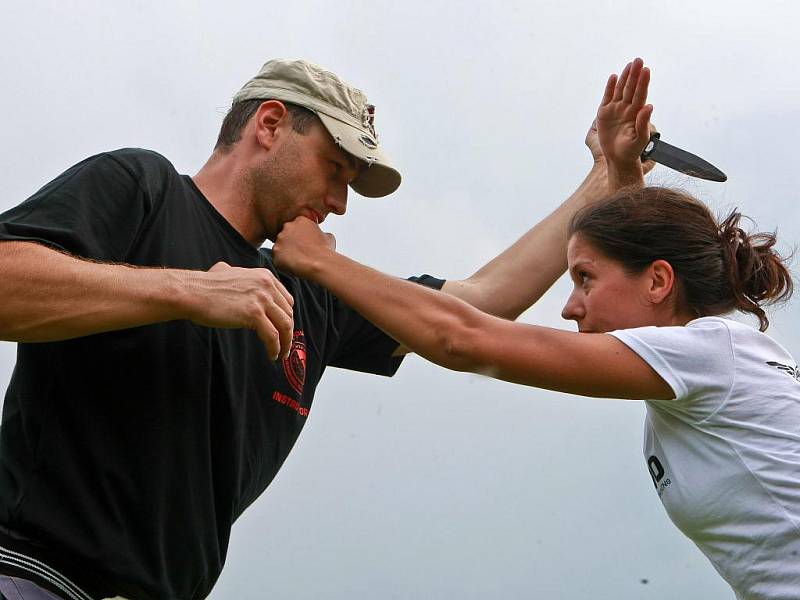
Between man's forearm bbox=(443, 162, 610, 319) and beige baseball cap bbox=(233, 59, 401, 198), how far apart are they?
82cm

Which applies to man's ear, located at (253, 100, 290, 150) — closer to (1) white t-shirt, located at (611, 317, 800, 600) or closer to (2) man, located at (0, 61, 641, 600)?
(2) man, located at (0, 61, 641, 600)

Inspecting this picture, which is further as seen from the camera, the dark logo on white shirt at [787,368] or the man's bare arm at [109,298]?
the dark logo on white shirt at [787,368]

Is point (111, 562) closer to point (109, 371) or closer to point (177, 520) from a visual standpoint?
point (177, 520)

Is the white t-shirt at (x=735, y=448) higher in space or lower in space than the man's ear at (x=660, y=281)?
lower

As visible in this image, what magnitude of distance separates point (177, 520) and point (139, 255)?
1.13 meters

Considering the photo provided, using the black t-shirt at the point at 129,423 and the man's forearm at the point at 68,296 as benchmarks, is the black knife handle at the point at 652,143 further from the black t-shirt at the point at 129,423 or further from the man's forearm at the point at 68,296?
the man's forearm at the point at 68,296

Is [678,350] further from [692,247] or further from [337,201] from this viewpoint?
[337,201]

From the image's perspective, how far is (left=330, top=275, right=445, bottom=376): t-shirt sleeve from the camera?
18.7 ft

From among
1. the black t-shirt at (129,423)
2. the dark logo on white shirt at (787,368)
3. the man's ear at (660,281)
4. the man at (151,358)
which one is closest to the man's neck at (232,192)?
the man at (151,358)

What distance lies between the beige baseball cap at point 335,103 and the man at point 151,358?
0.02 metres

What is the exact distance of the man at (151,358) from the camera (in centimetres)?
358

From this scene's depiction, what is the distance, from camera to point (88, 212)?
3926mm

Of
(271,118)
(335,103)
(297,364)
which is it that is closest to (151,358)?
(297,364)

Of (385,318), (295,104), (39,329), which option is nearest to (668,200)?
(385,318)
